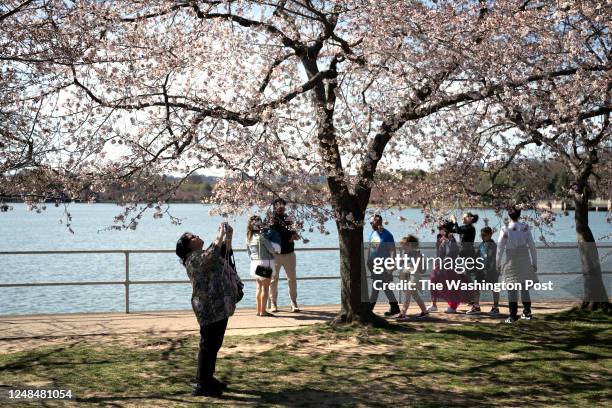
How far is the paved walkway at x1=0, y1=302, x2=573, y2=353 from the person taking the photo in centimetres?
1127

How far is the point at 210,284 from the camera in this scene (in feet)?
25.2

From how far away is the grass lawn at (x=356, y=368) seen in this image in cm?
800

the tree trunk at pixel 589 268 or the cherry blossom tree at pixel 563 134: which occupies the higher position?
the cherry blossom tree at pixel 563 134

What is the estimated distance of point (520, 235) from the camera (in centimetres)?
1189

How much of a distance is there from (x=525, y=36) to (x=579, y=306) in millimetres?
5117

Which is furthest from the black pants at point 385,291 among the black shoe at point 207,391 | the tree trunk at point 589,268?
the black shoe at point 207,391

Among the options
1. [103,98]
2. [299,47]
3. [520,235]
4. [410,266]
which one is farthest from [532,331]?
[103,98]

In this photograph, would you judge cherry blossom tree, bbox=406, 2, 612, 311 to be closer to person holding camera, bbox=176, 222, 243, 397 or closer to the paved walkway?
the paved walkway

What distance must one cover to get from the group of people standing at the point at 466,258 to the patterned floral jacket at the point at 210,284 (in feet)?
16.9

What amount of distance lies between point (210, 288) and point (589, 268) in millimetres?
8291

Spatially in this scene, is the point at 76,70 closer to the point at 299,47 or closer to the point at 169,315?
the point at 299,47

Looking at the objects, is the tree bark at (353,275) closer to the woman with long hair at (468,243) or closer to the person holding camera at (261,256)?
the person holding camera at (261,256)

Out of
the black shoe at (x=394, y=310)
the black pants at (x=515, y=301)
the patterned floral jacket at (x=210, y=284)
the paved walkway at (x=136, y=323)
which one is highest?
the patterned floral jacket at (x=210, y=284)

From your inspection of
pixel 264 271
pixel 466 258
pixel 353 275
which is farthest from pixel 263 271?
pixel 466 258
